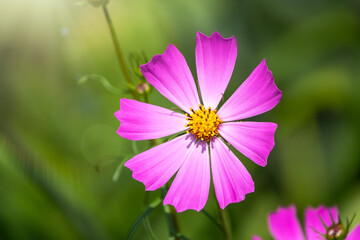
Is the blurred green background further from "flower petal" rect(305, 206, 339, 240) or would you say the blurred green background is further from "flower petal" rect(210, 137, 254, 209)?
"flower petal" rect(210, 137, 254, 209)

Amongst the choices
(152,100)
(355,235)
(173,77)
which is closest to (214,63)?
(173,77)

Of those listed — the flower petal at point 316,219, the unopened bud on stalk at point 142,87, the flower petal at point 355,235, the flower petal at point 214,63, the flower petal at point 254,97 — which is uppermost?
the flower petal at point 214,63

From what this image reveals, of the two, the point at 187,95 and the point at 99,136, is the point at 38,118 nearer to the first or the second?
the point at 99,136

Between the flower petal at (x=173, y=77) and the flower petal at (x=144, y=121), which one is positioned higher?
the flower petal at (x=173, y=77)

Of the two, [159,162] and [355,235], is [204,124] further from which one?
[355,235]

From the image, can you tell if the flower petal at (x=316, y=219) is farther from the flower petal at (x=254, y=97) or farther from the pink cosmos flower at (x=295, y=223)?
the flower petal at (x=254, y=97)

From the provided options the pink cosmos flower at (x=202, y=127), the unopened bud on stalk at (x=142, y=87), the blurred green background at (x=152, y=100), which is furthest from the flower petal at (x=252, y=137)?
the blurred green background at (x=152, y=100)

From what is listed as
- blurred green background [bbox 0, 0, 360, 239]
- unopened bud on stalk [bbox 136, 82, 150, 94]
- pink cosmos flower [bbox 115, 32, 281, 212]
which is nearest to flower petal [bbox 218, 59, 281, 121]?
pink cosmos flower [bbox 115, 32, 281, 212]

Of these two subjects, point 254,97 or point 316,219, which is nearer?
point 254,97
